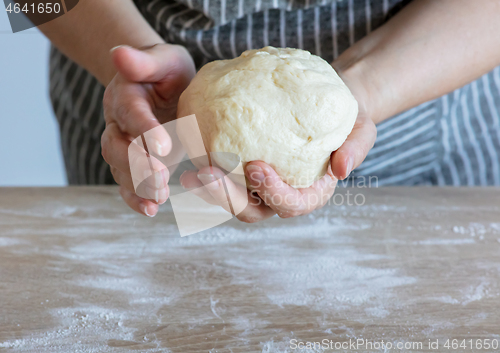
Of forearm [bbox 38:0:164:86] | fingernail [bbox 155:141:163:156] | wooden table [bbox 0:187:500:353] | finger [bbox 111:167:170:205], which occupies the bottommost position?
wooden table [bbox 0:187:500:353]

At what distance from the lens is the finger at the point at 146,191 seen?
2.79ft

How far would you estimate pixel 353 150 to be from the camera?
0.89 m

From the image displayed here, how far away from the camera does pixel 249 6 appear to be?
1.28 metres

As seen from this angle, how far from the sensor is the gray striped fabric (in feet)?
4.21

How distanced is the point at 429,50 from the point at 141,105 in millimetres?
830

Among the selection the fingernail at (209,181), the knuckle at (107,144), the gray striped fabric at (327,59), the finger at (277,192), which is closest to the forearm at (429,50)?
the gray striped fabric at (327,59)

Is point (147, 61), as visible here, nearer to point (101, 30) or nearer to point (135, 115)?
point (135, 115)

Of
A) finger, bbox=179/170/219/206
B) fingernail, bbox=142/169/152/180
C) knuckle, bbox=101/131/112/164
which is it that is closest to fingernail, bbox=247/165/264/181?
finger, bbox=179/170/219/206

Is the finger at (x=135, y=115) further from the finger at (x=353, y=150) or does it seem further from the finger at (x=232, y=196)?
the finger at (x=353, y=150)

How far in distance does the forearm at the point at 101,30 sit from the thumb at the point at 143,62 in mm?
172

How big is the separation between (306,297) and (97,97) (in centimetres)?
108

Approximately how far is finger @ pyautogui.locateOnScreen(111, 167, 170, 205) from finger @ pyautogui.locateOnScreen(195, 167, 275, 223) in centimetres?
6

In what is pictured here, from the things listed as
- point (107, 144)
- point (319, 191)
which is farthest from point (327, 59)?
point (107, 144)

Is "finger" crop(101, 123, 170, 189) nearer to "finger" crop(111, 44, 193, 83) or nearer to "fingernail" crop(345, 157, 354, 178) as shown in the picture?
"finger" crop(111, 44, 193, 83)
